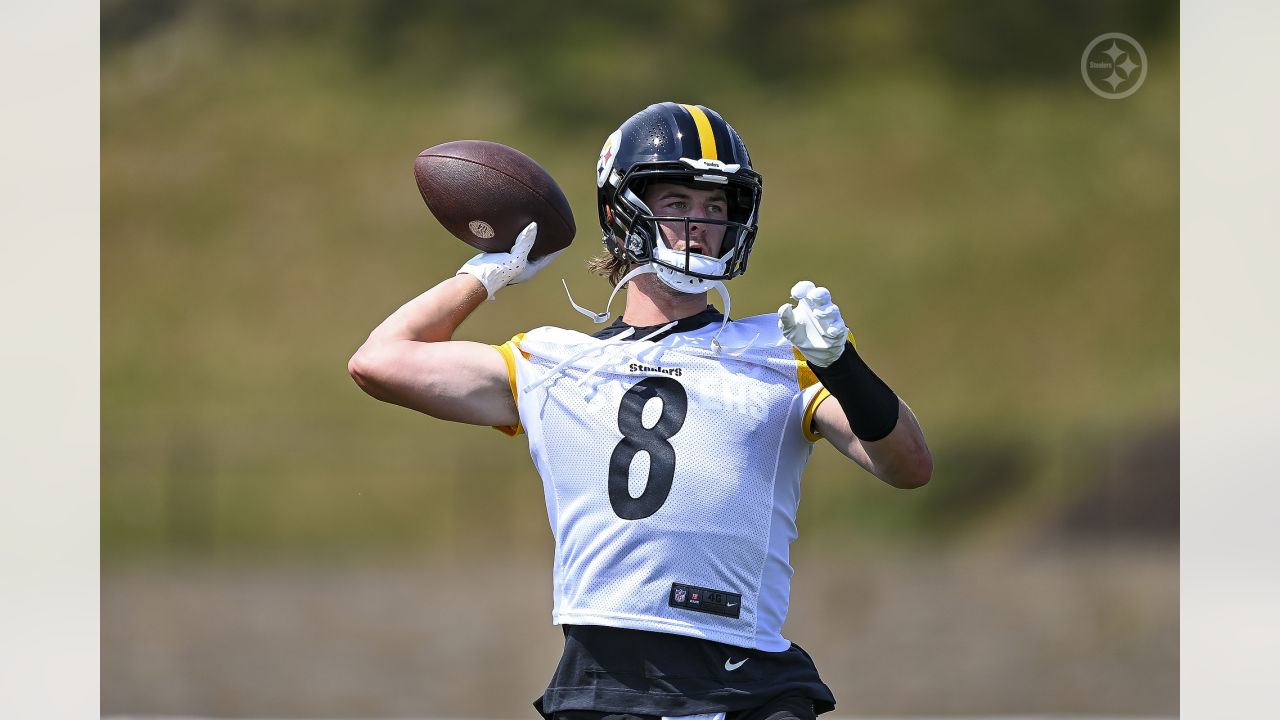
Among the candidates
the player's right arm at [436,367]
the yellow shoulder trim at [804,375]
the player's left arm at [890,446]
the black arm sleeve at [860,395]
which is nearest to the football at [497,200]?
the player's right arm at [436,367]

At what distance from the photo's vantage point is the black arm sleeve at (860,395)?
7.46 ft

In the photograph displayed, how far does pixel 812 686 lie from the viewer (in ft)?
8.18

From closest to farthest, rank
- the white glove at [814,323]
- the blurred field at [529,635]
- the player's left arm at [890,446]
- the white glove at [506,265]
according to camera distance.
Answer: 1. the white glove at [814,323]
2. the player's left arm at [890,446]
3. the white glove at [506,265]
4. the blurred field at [529,635]

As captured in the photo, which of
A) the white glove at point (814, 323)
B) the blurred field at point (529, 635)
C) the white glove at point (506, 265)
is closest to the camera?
the white glove at point (814, 323)

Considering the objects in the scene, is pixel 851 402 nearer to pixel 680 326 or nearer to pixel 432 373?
pixel 680 326

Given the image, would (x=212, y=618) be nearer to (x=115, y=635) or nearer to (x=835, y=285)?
(x=115, y=635)

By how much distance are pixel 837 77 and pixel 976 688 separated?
3237mm

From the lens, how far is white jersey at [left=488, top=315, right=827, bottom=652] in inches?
Answer: 96.3

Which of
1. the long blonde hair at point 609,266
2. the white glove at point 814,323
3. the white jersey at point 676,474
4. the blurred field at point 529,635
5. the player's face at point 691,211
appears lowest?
the blurred field at point 529,635

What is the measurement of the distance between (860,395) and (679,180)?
0.62 meters

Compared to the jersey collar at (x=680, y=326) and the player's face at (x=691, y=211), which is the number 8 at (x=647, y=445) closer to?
the jersey collar at (x=680, y=326)

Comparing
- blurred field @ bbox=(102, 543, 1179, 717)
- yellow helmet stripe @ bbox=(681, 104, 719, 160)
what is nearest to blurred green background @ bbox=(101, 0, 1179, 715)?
blurred field @ bbox=(102, 543, 1179, 717)

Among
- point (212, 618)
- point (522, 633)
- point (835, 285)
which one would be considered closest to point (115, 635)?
point (212, 618)

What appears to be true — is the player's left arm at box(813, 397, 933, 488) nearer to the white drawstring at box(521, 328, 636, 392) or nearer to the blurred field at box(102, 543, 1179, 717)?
the white drawstring at box(521, 328, 636, 392)
